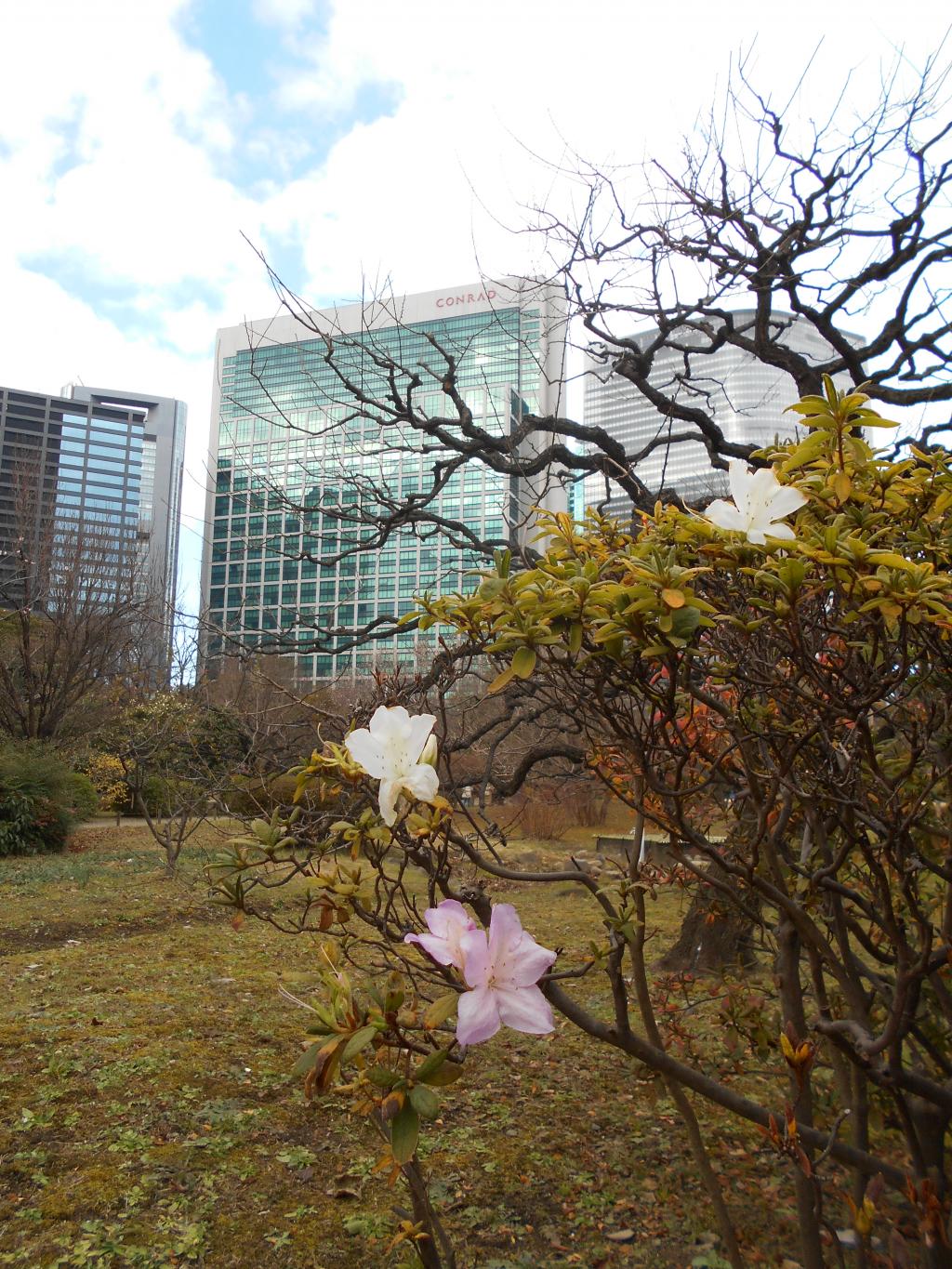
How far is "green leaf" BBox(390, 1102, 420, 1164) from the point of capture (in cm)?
71

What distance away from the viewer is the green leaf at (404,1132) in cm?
71

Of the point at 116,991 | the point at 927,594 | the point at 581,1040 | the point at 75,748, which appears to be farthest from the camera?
the point at 75,748

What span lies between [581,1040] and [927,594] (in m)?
3.27

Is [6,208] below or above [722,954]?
above

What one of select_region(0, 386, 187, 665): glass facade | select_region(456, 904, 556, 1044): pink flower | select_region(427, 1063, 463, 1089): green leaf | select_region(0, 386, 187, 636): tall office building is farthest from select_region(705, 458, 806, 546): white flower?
select_region(0, 386, 187, 665): glass facade

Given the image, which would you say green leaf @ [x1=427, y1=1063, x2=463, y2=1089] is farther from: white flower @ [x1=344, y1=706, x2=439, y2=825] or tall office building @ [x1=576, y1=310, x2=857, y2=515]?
tall office building @ [x1=576, y1=310, x2=857, y2=515]

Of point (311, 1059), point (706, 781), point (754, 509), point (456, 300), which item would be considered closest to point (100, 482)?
point (456, 300)

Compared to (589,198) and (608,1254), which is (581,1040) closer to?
(608,1254)

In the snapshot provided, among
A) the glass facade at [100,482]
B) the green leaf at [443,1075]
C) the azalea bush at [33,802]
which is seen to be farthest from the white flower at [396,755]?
the azalea bush at [33,802]

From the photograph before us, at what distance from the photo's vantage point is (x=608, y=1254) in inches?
76.4

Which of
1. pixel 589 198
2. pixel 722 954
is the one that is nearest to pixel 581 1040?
pixel 722 954

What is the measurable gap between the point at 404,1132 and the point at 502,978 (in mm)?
157

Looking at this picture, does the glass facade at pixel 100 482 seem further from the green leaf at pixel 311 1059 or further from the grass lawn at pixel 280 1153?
the green leaf at pixel 311 1059

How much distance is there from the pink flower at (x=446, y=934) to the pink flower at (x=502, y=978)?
1 centimetres
